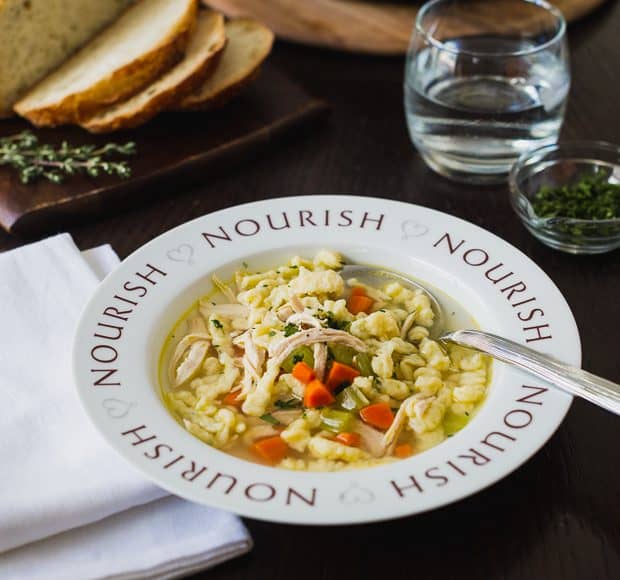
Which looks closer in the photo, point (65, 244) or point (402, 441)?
point (402, 441)

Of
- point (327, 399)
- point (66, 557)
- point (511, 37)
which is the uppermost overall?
point (511, 37)

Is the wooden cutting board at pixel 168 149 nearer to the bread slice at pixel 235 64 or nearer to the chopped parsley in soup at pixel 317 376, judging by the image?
the bread slice at pixel 235 64

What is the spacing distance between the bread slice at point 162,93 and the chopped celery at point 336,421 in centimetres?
160

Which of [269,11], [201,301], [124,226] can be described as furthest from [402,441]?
[269,11]

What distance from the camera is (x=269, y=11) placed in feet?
13.1

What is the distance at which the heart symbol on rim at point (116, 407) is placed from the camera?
1925mm

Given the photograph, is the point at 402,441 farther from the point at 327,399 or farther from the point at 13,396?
the point at 13,396

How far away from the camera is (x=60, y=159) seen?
3.16 metres

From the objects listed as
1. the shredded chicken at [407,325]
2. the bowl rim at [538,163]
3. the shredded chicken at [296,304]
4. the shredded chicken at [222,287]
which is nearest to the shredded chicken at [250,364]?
the shredded chicken at [296,304]

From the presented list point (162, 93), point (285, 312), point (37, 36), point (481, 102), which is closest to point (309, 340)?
point (285, 312)

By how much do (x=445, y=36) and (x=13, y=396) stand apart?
2015 millimetres

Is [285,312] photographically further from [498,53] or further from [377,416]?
[498,53]

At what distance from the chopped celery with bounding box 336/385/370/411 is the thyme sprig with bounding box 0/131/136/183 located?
1312mm

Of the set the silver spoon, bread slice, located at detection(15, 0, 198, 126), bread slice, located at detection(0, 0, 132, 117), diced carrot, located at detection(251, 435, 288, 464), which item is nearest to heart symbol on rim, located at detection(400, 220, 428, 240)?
the silver spoon
